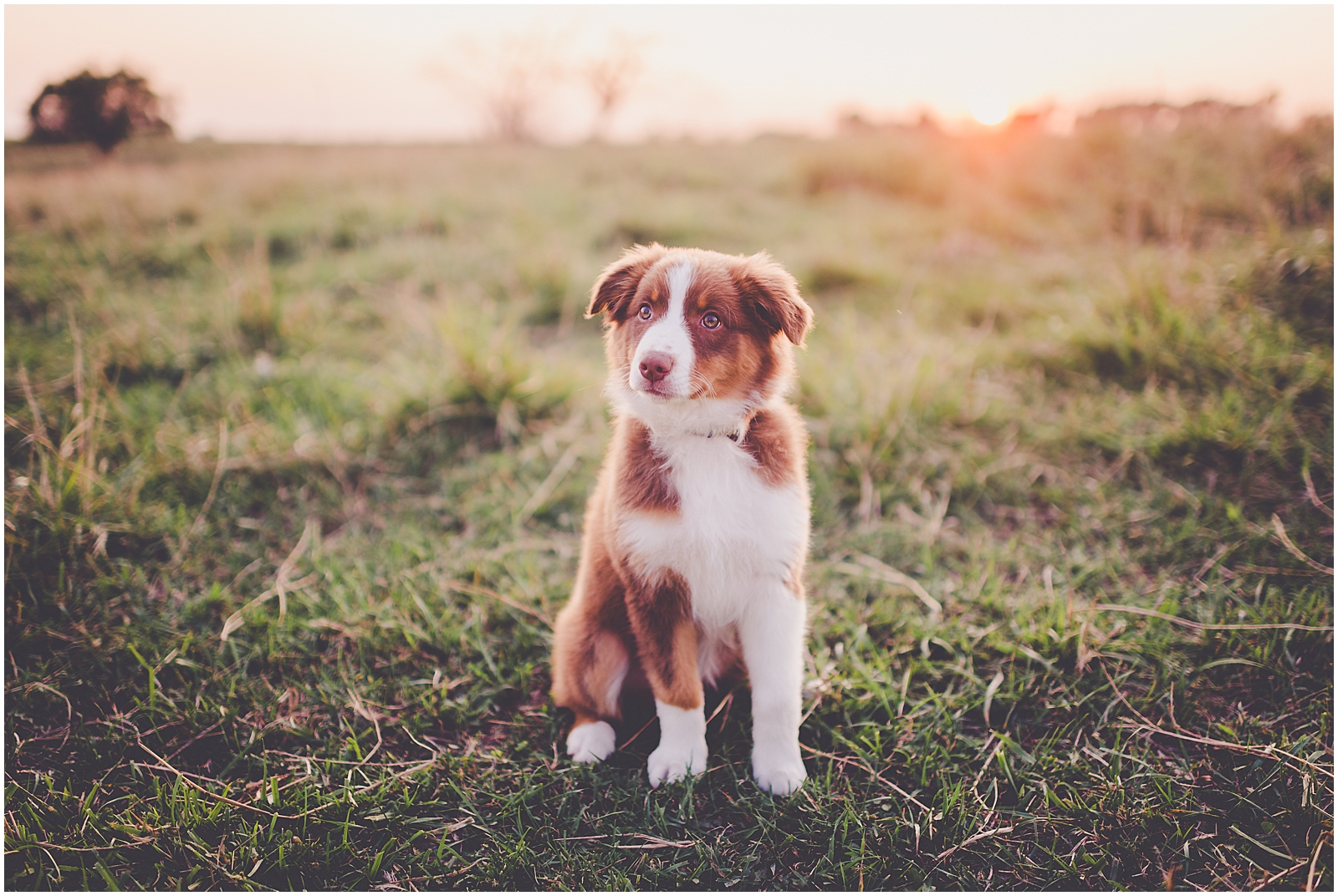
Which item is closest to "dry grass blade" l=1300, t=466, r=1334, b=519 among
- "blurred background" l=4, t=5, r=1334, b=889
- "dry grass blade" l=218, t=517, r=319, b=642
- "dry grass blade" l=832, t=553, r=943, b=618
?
"blurred background" l=4, t=5, r=1334, b=889

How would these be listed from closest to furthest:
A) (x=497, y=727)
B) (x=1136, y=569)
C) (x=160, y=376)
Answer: (x=497, y=727)
(x=1136, y=569)
(x=160, y=376)

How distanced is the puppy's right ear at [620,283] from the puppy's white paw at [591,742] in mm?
1364

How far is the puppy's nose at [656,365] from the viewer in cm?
184

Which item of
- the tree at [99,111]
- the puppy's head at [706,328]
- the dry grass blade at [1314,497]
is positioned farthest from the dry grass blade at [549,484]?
the tree at [99,111]

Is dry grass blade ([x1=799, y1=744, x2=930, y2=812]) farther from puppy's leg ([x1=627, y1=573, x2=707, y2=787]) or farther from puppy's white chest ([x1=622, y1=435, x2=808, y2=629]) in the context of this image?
puppy's white chest ([x1=622, y1=435, x2=808, y2=629])

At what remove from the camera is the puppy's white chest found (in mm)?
2000

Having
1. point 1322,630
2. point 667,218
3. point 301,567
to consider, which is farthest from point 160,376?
point 1322,630

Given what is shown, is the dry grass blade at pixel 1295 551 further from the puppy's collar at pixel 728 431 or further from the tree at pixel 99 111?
the tree at pixel 99 111

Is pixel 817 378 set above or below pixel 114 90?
below

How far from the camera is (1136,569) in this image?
3014mm

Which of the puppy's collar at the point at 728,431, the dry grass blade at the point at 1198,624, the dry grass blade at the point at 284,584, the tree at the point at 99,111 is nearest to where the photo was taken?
the puppy's collar at the point at 728,431

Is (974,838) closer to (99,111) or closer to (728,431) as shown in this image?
(728,431)

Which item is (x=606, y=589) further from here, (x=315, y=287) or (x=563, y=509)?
(x=315, y=287)

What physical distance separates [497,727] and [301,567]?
55.0 inches
